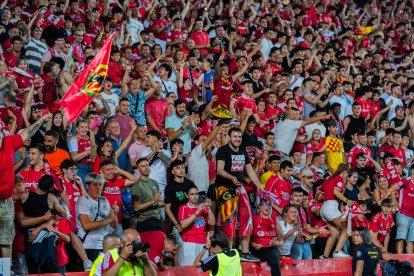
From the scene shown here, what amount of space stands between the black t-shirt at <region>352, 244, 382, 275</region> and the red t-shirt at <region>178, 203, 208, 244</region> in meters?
2.46

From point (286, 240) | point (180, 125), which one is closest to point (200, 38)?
point (180, 125)

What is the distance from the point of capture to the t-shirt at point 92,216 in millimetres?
10883

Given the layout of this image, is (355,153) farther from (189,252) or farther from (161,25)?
(189,252)

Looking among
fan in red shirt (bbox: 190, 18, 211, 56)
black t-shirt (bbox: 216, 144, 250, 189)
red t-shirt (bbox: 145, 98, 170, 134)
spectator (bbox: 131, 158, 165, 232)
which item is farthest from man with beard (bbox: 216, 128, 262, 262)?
fan in red shirt (bbox: 190, 18, 211, 56)

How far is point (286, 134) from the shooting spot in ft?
53.2

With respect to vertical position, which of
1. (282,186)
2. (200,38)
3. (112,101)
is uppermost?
(200,38)

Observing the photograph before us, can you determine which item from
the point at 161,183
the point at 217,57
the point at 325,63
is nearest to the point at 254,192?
the point at 161,183

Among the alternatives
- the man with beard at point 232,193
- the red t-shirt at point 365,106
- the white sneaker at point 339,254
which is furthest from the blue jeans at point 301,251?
the red t-shirt at point 365,106

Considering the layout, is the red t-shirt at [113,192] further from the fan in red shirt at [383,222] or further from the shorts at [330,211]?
the fan in red shirt at [383,222]

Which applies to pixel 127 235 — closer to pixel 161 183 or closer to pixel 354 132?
Answer: pixel 161 183

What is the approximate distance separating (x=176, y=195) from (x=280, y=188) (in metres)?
2.19

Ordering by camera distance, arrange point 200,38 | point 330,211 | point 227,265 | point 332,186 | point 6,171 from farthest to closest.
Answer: point 200,38
point 332,186
point 330,211
point 227,265
point 6,171

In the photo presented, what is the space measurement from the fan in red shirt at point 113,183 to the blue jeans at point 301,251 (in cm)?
292

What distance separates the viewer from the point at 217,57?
63.6 feet
